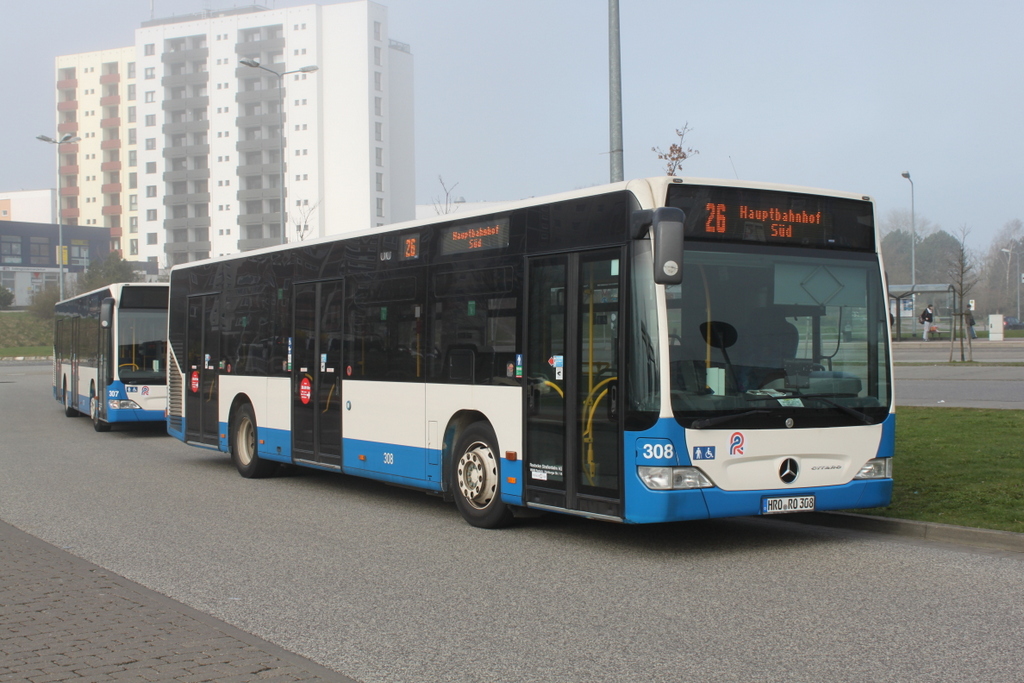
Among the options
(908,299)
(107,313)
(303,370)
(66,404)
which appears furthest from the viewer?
(908,299)

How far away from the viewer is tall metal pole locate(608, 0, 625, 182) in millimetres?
14094

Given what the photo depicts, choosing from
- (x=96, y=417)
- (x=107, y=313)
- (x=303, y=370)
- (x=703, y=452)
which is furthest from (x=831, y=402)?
(x=96, y=417)

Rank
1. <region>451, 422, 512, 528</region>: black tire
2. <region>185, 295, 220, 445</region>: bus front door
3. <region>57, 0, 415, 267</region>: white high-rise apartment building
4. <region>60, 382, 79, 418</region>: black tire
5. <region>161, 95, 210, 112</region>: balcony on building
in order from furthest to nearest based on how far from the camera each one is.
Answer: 1. <region>161, 95, 210, 112</region>: balcony on building
2. <region>57, 0, 415, 267</region>: white high-rise apartment building
3. <region>60, 382, 79, 418</region>: black tire
4. <region>185, 295, 220, 445</region>: bus front door
5. <region>451, 422, 512, 528</region>: black tire

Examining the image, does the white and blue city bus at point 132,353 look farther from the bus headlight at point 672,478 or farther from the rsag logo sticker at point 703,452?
the rsag logo sticker at point 703,452

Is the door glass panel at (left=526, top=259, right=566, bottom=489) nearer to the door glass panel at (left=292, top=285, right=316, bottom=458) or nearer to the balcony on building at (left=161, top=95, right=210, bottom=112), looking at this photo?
the door glass panel at (left=292, top=285, right=316, bottom=458)

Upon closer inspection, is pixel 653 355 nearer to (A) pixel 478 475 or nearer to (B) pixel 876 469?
(B) pixel 876 469

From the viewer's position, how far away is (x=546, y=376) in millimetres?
9109

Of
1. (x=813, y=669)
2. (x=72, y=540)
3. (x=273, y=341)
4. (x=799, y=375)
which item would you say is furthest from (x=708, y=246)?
(x=273, y=341)

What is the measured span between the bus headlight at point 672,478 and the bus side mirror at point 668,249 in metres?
1.40

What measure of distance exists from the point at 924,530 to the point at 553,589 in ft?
11.6

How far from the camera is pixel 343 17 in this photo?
102938mm

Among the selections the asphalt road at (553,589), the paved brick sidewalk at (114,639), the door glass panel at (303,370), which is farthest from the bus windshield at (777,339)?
the door glass panel at (303,370)

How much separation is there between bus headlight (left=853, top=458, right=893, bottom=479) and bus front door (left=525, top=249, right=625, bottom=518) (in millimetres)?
2078

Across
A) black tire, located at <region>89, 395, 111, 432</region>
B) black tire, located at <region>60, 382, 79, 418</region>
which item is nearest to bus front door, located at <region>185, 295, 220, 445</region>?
black tire, located at <region>89, 395, 111, 432</region>
